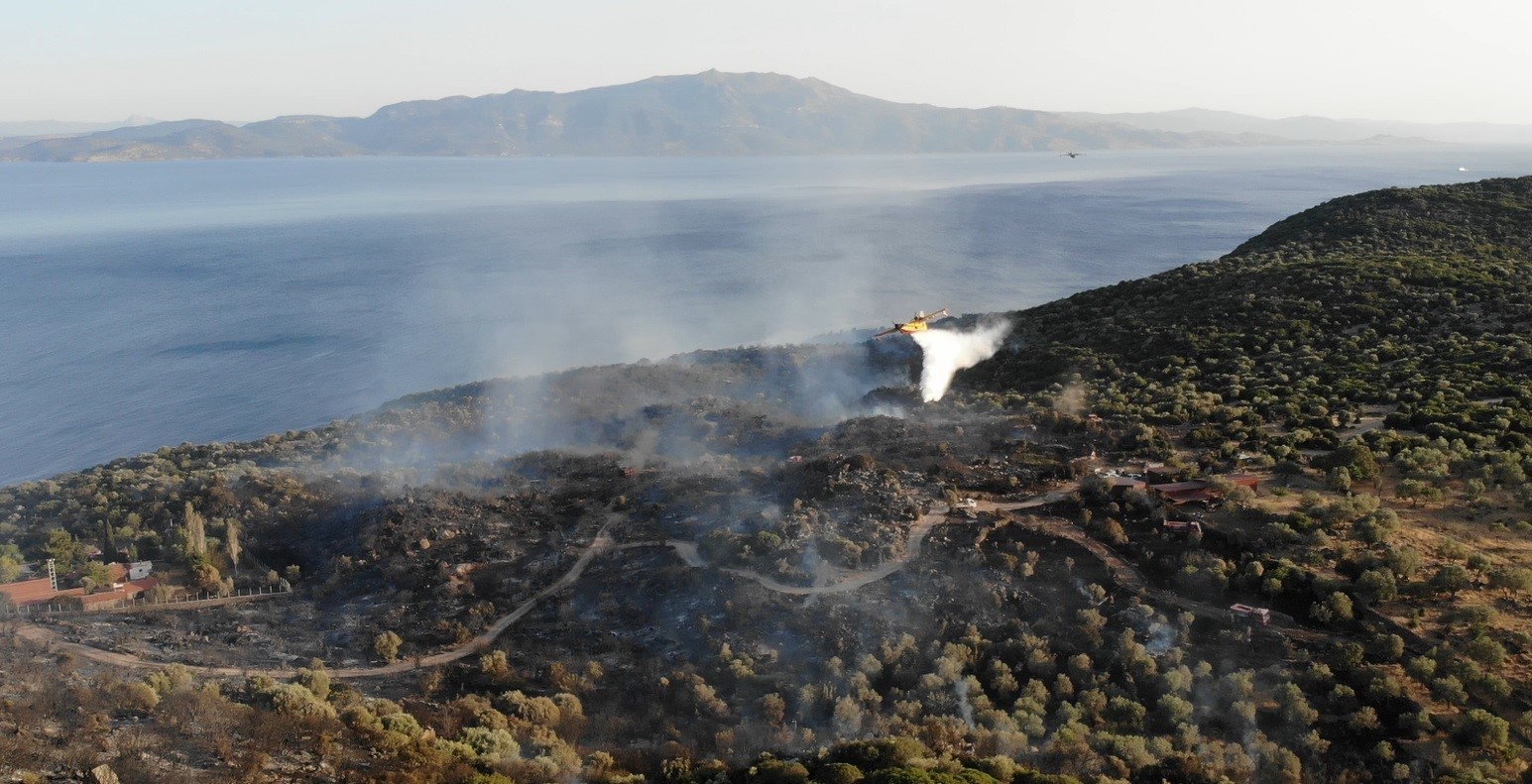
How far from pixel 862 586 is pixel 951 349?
3560 cm

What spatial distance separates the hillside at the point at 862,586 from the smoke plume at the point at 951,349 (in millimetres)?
6827

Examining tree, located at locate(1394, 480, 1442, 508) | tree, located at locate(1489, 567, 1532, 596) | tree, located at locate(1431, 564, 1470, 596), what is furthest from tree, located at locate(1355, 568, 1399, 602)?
→ tree, located at locate(1394, 480, 1442, 508)

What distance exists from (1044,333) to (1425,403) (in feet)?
86.6

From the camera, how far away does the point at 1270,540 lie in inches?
1164

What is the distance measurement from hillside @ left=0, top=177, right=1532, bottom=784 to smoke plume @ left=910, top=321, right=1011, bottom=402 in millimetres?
6827

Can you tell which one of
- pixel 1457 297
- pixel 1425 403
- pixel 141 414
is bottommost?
pixel 141 414

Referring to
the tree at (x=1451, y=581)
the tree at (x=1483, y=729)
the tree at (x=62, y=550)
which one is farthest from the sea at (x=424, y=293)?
the tree at (x=1483, y=729)

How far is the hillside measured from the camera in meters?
22.6

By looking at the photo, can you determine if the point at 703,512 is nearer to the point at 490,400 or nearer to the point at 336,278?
the point at 490,400

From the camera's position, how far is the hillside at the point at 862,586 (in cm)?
2259

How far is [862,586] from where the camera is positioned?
30703 millimetres

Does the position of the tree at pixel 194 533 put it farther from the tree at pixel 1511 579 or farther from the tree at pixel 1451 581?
the tree at pixel 1511 579

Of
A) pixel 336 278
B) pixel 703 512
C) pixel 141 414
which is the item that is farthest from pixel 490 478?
pixel 336 278

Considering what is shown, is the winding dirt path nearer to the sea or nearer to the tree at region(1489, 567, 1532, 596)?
the tree at region(1489, 567, 1532, 596)
